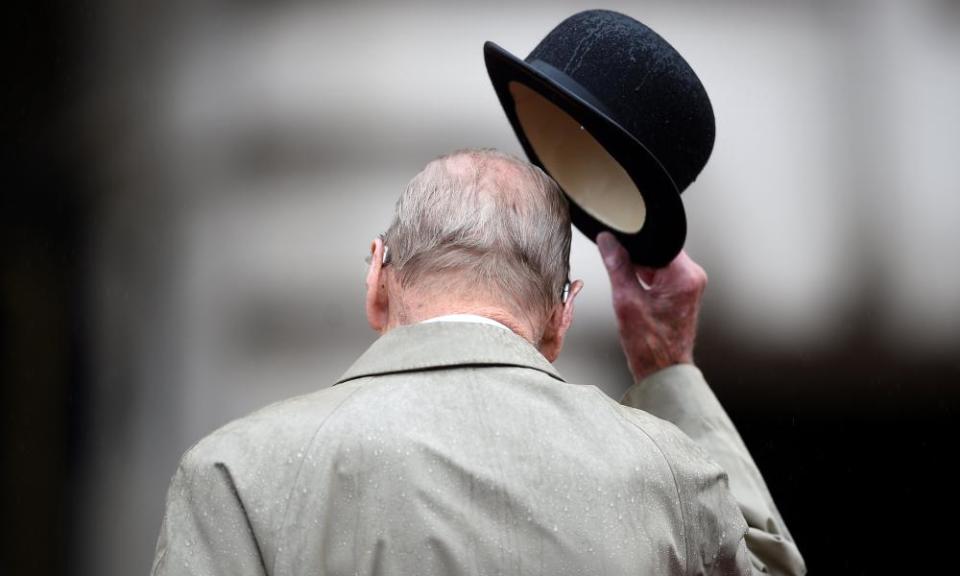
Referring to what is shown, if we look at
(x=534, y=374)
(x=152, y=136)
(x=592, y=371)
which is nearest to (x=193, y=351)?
(x=152, y=136)

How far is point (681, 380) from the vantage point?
69.2 inches

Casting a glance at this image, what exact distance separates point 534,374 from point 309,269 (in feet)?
3.54

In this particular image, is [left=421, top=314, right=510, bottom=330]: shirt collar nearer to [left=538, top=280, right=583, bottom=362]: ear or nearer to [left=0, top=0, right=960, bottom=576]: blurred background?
[left=538, top=280, right=583, bottom=362]: ear

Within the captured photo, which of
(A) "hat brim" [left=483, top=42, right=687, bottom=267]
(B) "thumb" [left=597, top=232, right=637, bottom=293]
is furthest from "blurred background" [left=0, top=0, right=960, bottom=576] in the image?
(A) "hat brim" [left=483, top=42, right=687, bottom=267]

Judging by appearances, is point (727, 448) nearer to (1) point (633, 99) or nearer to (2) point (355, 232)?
(1) point (633, 99)

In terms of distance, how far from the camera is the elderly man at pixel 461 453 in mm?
1191

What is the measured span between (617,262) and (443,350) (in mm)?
616

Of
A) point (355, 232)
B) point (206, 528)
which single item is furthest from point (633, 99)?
point (355, 232)

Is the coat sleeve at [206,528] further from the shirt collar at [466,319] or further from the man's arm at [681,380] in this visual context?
the man's arm at [681,380]

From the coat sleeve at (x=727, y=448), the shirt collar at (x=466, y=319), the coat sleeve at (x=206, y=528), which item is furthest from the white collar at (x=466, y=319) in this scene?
the coat sleeve at (x=727, y=448)

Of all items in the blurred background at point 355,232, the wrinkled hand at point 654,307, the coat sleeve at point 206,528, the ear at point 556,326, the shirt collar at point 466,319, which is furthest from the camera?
the blurred background at point 355,232

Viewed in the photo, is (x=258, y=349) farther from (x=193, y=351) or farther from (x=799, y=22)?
(x=799, y=22)

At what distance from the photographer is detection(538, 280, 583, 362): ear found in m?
1.48

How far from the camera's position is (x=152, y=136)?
2.30 m
